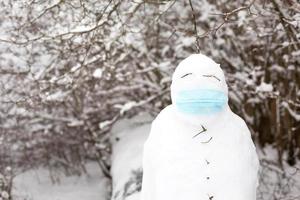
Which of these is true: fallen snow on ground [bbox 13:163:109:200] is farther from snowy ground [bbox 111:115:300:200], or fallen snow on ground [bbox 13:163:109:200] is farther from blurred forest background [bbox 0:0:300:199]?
snowy ground [bbox 111:115:300:200]

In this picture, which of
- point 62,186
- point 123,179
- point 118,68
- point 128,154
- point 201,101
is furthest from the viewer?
point 62,186

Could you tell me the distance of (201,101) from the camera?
130 inches

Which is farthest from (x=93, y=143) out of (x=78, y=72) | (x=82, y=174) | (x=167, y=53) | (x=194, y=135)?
(x=194, y=135)

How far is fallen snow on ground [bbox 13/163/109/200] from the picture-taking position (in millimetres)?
9645

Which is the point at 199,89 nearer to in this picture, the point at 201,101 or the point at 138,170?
the point at 201,101

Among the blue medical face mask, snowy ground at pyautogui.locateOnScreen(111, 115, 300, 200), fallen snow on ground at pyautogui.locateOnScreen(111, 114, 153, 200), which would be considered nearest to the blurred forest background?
snowy ground at pyautogui.locateOnScreen(111, 115, 300, 200)

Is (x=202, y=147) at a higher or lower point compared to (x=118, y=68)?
lower

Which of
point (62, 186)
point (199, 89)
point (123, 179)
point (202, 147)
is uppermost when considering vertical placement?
point (199, 89)

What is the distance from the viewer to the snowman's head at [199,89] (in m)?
3.31

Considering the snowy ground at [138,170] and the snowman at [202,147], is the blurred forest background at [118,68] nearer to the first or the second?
the snowy ground at [138,170]

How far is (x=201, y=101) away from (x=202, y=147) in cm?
31

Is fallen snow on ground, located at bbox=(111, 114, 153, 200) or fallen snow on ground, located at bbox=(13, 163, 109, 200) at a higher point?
fallen snow on ground, located at bbox=(111, 114, 153, 200)

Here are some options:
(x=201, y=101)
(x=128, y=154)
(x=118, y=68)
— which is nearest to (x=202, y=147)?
(x=201, y=101)

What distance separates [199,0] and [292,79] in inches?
82.3
